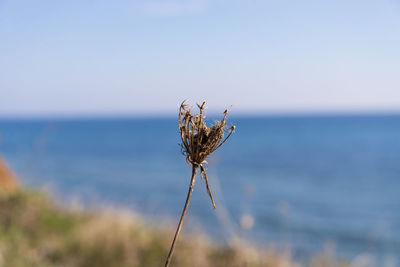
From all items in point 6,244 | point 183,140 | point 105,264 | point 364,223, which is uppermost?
point 183,140

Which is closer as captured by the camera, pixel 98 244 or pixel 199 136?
pixel 199 136

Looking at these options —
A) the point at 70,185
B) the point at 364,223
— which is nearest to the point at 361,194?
the point at 364,223

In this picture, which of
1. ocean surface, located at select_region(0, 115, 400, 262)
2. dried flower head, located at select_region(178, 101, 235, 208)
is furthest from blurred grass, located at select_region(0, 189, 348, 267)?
dried flower head, located at select_region(178, 101, 235, 208)

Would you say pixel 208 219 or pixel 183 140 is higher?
pixel 183 140

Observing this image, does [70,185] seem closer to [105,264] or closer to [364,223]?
[364,223]

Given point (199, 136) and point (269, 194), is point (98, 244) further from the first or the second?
point (269, 194)

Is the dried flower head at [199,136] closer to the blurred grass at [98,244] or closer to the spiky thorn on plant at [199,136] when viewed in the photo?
the spiky thorn on plant at [199,136]

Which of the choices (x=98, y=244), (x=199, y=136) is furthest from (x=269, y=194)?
(x=199, y=136)
